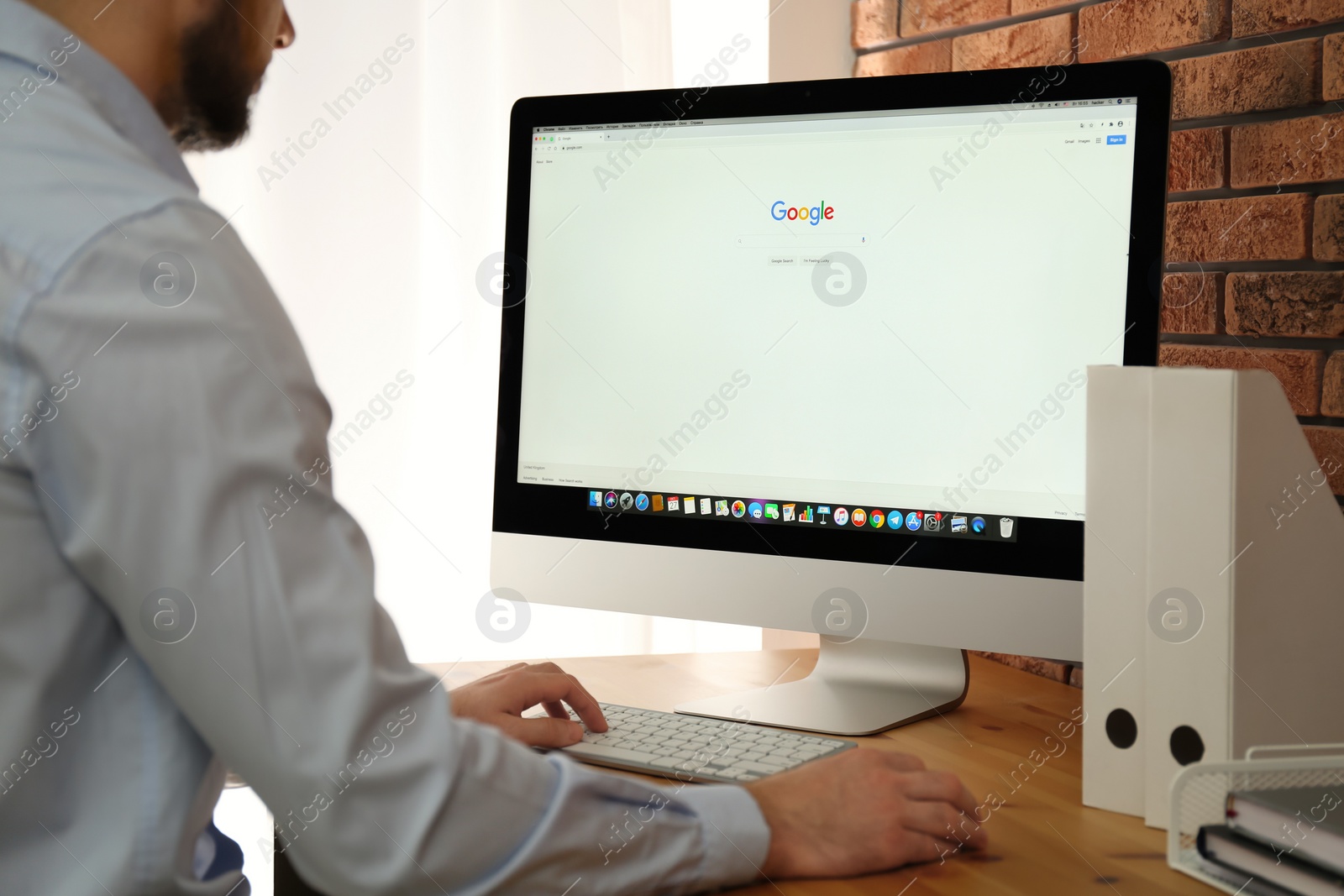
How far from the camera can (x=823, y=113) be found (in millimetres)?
1012

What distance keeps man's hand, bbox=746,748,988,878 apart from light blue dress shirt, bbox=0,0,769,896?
145 mm

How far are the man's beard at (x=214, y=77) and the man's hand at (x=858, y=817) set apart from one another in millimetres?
638

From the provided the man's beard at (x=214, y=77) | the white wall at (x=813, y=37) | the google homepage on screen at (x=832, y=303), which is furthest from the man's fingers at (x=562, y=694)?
the white wall at (x=813, y=37)

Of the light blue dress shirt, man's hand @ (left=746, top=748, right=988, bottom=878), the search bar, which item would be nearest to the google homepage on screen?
the search bar

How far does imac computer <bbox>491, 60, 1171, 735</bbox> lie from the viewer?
2.98ft

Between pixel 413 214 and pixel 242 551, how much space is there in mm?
1308

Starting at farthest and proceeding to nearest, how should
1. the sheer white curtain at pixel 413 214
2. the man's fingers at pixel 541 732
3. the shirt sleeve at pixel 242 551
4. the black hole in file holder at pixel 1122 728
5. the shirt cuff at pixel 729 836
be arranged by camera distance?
1. the sheer white curtain at pixel 413 214
2. the man's fingers at pixel 541 732
3. the black hole in file holder at pixel 1122 728
4. the shirt cuff at pixel 729 836
5. the shirt sleeve at pixel 242 551

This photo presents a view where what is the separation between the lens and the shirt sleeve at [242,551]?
0.51 m

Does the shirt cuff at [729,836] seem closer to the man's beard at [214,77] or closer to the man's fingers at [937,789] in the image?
the man's fingers at [937,789]

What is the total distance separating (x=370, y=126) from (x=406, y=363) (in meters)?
0.39

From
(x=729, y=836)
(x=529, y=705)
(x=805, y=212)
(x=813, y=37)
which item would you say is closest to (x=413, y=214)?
(x=813, y=37)

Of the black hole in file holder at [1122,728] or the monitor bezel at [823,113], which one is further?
the monitor bezel at [823,113]

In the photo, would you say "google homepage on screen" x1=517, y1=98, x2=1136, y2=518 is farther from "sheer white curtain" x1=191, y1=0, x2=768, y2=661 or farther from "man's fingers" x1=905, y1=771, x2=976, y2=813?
"sheer white curtain" x1=191, y1=0, x2=768, y2=661

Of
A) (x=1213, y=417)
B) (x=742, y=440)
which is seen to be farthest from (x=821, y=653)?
(x=1213, y=417)
